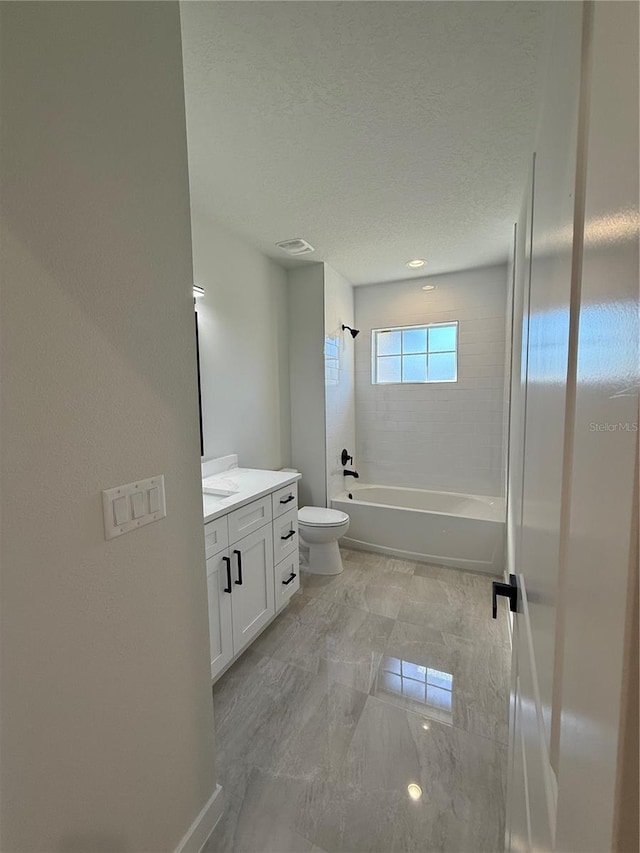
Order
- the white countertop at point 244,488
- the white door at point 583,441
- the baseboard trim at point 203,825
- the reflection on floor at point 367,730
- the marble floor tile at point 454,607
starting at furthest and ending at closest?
1. the marble floor tile at point 454,607
2. the white countertop at point 244,488
3. the reflection on floor at point 367,730
4. the baseboard trim at point 203,825
5. the white door at point 583,441

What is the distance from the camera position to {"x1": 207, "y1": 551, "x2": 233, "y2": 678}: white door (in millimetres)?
1645

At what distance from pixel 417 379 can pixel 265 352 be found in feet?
5.38

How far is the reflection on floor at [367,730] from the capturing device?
1187 mm

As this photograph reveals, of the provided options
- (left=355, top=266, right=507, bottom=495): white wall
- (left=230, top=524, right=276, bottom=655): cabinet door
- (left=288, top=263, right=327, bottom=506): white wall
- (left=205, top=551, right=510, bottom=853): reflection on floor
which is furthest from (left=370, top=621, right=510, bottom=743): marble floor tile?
(left=355, top=266, right=507, bottom=495): white wall

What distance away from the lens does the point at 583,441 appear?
34 cm

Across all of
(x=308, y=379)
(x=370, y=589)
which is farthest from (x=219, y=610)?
(x=308, y=379)

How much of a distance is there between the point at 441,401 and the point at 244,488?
2.31 metres

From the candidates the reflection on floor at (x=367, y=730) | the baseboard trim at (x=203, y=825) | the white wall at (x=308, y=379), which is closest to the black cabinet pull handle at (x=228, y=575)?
the reflection on floor at (x=367, y=730)

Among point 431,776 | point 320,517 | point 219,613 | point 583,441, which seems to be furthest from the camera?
point 320,517

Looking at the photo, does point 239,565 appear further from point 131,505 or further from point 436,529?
point 436,529

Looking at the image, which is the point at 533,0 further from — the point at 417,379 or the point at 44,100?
the point at 417,379

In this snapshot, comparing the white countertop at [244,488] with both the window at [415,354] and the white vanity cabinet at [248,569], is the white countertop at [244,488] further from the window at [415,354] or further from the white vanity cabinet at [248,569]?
the window at [415,354]

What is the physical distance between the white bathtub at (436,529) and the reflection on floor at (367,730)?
0.49 m

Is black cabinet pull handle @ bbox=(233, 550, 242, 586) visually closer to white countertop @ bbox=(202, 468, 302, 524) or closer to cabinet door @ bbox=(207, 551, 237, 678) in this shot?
cabinet door @ bbox=(207, 551, 237, 678)
